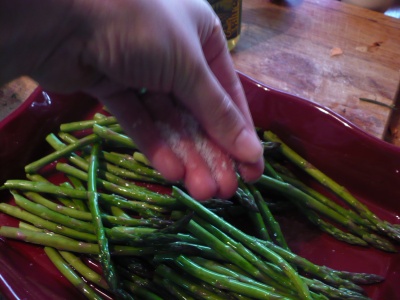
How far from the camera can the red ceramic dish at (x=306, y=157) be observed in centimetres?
103

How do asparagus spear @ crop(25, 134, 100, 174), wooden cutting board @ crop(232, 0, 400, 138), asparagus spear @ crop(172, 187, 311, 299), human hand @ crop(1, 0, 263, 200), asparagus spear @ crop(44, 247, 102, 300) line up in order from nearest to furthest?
human hand @ crop(1, 0, 263, 200)
asparagus spear @ crop(172, 187, 311, 299)
asparagus spear @ crop(44, 247, 102, 300)
asparagus spear @ crop(25, 134, 100, 174)
wooden cutting board @ crop(232, 0, 400, 138)

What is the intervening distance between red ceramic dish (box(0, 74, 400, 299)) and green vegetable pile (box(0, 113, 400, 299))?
4cm

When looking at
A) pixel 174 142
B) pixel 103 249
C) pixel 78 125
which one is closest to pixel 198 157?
pixel 174 142

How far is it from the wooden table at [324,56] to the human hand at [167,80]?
58cm

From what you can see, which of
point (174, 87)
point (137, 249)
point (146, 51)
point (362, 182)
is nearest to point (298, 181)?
point (362, 182)

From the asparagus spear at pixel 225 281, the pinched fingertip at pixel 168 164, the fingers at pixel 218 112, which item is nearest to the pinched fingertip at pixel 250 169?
the fingers at pixel 218 112

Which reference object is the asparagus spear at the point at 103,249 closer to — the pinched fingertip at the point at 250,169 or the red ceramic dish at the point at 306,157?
the red ceramic dish at the point at 306,157

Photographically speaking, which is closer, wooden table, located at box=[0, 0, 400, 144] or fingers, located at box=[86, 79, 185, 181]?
fingers, located at box=[86, 79, 185, 181]

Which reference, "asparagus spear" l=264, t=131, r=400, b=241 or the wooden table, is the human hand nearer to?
"asparagus spear" l=264, t=131, r=400, b=241

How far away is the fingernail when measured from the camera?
77 cm

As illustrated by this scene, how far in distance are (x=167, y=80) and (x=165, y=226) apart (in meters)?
0.44

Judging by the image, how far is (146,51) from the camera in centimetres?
63

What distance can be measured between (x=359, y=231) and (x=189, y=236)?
450 mm

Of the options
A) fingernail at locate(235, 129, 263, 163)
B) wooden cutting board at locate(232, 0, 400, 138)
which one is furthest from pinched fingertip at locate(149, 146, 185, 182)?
wooden cutting board at locate(232, 0, 400, 138)
